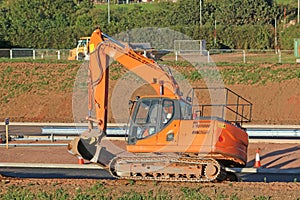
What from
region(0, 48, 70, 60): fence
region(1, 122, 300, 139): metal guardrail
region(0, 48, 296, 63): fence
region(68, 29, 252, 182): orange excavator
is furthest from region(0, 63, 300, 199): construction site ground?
region(0, 48, 296, 63): fence

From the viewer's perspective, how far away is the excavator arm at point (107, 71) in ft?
62.6

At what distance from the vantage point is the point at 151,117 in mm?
18406

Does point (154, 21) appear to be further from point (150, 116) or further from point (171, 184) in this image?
point (171, 184)

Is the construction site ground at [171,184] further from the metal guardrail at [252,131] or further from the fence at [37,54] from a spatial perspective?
the fence at [37,54]

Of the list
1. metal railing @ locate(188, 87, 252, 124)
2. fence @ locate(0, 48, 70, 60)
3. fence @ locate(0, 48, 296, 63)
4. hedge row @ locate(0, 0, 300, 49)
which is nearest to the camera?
metal railing @ locate(188, 87, 252, 124)

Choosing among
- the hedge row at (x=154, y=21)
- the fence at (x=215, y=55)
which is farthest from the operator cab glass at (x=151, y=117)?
the hedge row at (x=154, y=21)

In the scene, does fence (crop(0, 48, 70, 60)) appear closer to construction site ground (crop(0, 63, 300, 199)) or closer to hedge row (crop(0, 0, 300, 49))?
construction site ground (crop(0, 63, 300, 199))

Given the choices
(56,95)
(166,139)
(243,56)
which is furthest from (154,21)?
(166,139)

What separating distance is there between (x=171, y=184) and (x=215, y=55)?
3743 centimetres

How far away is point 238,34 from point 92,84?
53435 mm

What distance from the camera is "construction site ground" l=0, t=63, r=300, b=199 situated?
685 inches

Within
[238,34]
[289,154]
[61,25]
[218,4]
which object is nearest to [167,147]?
[289,154]

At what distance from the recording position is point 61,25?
82062 millimetres

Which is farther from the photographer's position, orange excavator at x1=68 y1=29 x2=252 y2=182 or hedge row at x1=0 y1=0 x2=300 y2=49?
hedge row at x1=0 y1=0 x2=300 y2=49
